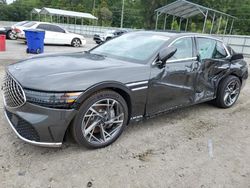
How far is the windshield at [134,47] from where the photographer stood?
3447 mm

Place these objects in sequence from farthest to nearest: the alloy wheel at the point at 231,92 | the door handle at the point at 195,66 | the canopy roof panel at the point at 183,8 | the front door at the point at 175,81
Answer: the canopy roof panel at the point at 183,8 → the alloy wheel at the point at 231,92 → the door handle at the point at 195,66 → the front door at the point at 175,81

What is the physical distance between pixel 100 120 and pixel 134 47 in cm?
138

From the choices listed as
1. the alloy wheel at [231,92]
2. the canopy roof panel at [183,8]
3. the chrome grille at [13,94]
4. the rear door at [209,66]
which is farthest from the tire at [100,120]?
the canopy roof panel at [183,8]

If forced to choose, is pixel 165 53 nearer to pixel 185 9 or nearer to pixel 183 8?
pixel 183 8

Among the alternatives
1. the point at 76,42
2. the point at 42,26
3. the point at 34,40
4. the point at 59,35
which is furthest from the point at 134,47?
the point at 76,42

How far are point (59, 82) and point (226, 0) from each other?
44252 mm

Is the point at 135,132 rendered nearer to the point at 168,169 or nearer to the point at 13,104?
the point at 168,169

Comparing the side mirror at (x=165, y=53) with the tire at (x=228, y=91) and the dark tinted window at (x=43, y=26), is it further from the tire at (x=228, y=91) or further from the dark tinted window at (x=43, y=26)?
the dark tinted window at (x=43, y=26)

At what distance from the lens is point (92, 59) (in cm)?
334

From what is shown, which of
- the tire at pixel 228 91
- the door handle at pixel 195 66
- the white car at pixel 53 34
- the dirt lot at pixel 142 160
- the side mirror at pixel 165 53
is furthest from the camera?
the white car at pixel 53 34

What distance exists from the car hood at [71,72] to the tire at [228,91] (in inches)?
86.6

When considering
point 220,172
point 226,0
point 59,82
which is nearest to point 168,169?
point 220,172

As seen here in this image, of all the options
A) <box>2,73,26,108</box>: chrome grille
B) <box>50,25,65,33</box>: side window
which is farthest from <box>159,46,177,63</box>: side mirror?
<box>50,25,65,33</box>: side window

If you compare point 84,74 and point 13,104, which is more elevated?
point 84,74
